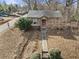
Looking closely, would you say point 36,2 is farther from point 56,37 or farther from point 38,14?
point 56,37

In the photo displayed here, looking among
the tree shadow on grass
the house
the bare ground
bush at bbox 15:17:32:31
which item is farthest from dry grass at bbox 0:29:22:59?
the tree shadow on grass

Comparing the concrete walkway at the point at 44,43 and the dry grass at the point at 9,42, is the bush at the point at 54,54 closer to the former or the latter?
the concrete walkway at the point at 44,43

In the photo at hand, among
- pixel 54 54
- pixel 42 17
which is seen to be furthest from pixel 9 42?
pixel 54 54

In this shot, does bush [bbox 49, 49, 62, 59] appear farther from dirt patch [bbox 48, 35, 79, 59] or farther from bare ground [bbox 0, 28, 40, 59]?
bare ground [bbox 0, 28, 40, 59]

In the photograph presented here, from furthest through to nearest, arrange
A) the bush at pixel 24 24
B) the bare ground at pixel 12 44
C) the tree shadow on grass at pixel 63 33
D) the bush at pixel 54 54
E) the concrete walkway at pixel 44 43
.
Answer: the bush at pixel 24 24 < the tree shadow on grass at pixel 63 33 < the bare ground at pixel 12 44 < the concrete walkway at pixel 44 43 < the bush at pixel 54 54

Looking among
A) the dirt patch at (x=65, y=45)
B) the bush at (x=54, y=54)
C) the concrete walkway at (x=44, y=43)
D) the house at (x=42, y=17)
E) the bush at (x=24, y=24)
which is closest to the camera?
the bush at (x=54, y=54)

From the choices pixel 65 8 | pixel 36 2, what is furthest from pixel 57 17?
pixel 36 2

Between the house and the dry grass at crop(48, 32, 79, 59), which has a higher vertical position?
the house

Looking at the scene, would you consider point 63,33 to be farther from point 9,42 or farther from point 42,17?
point 9,42

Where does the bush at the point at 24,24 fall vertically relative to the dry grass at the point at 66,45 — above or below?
above

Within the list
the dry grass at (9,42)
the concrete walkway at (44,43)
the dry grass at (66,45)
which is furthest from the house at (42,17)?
the dry grass at (66,45)

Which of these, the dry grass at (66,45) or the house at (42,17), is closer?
the dry grass at (66,45)

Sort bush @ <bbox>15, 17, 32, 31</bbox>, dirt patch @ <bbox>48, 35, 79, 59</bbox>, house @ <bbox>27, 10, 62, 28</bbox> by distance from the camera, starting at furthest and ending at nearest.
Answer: house @ <bbox>27, 10, 62, 28</bbox>
bush @ <bbox>15, 17, 32, 31</bbox>
dirt patch @ <bbox>48, 35, 79, 59</bbox>

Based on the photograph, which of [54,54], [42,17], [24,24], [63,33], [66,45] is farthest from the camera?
[42,17]
